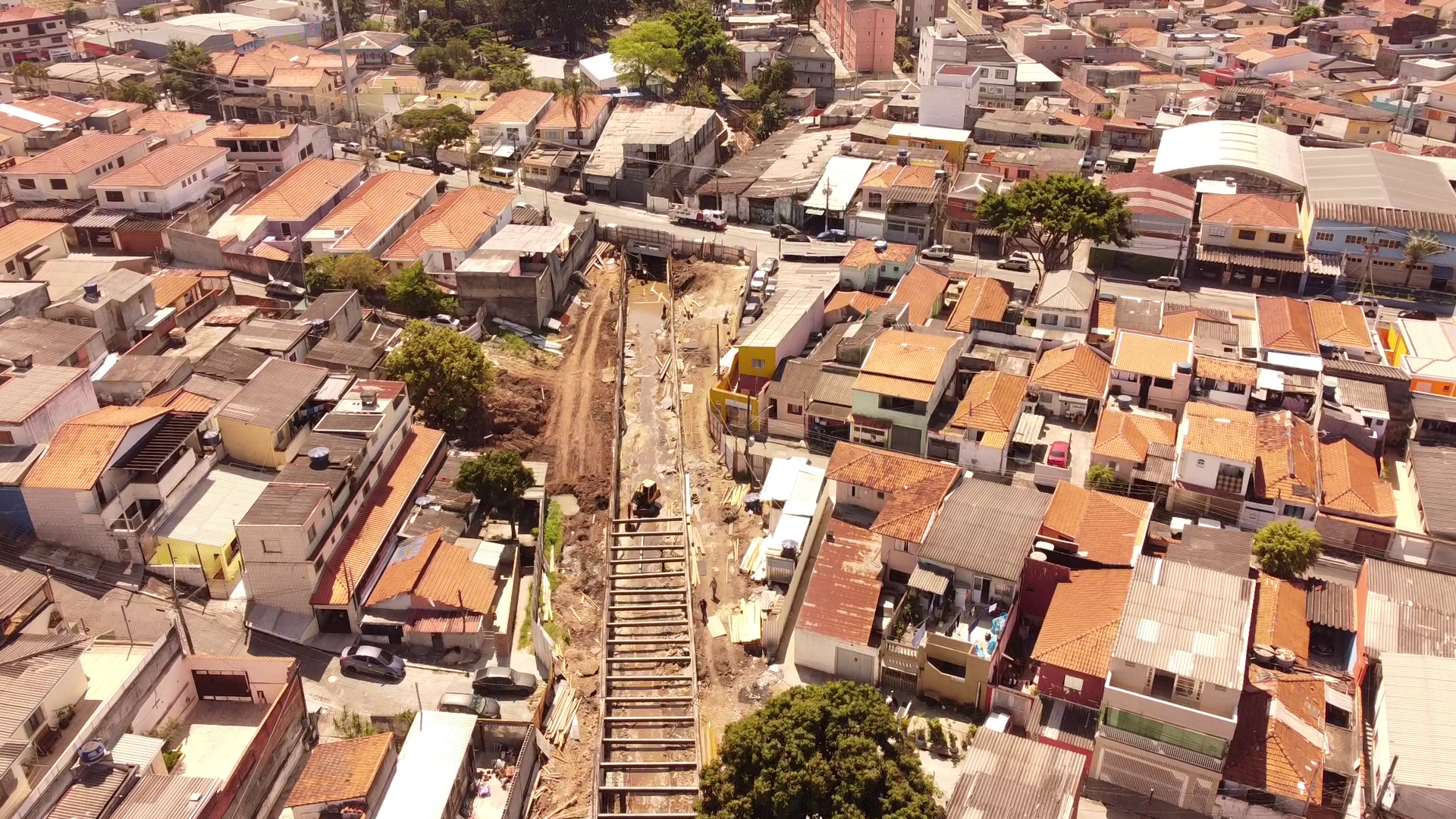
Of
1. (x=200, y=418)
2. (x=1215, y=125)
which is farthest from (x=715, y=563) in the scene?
(x=1215, y=125)

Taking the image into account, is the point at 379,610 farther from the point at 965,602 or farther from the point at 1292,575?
the point at 1292,575

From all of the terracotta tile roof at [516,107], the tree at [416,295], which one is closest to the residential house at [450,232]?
the tree at [416,295]

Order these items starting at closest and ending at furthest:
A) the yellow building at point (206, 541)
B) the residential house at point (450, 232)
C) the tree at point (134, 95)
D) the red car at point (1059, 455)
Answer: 1. the yellow building at point (206, 541)
2. the red car at point (1059, 455)
3. the residential house at point (450, 232)
4. the tree at point (134, 95)

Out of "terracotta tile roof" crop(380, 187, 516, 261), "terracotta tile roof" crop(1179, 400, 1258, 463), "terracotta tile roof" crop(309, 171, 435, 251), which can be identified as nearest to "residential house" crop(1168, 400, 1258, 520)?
"terracotta tile roof" crop(1179, 400, 1258, 463)

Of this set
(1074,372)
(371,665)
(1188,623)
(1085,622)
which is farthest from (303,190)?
(1188,623)

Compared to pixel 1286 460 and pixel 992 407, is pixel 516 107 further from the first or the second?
pixel 1286 460

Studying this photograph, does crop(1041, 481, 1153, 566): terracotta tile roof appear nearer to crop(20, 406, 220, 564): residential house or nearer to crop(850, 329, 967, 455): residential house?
crop(850, 329, 967, 455): residential house

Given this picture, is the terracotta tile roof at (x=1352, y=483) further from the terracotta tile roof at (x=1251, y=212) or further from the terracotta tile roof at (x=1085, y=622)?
the terracotta tile roof at (x=1251, y=212)
